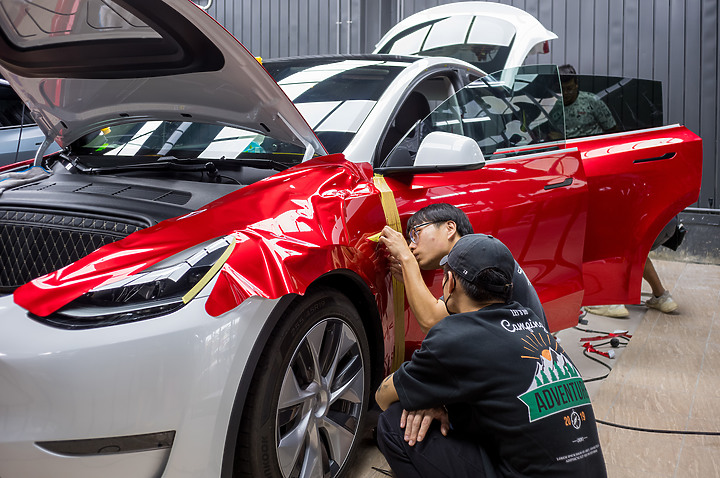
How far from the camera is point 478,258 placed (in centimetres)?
176

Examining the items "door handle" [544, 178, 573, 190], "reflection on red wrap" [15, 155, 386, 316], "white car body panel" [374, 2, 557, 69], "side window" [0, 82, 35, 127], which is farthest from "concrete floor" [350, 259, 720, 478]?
"side window" [0, 82, 35, 127]

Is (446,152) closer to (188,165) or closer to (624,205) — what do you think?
(188,165)

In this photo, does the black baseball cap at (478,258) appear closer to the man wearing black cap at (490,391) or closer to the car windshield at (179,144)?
the man wearing black cap at (490,391)

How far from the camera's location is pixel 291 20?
964 cm

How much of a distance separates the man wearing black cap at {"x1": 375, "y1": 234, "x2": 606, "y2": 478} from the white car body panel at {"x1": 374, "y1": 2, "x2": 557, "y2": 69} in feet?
10.6

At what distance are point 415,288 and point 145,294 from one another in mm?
896

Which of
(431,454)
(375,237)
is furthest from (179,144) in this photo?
(431,454)

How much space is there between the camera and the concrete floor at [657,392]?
8.32 feet

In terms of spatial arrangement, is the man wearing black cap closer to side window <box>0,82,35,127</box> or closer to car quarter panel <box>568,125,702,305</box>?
car quarter panel <box>568,125,702,305</box>

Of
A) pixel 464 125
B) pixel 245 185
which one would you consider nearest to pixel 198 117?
pixel 245 185

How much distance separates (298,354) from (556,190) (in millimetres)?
1682

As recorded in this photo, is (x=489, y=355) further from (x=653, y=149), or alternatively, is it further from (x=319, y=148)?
(x=653, y=149)

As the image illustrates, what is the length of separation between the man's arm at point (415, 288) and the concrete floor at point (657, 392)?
2.20ft

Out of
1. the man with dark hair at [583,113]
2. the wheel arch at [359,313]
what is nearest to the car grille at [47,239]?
the wheel arch at [359,313]
